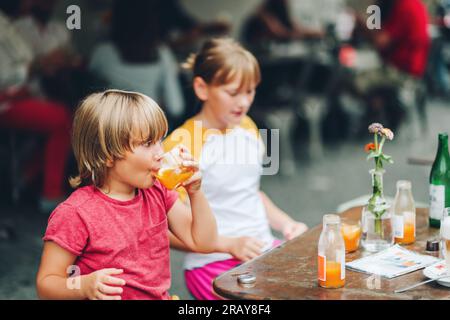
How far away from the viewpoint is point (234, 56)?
8.39 ft

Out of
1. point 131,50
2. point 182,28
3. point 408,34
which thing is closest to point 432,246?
point 131,50

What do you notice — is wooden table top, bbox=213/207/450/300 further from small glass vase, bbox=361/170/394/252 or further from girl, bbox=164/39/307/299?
girl, bbox=164/39/307/299

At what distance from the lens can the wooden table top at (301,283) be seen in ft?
5.63

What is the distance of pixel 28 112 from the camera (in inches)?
182

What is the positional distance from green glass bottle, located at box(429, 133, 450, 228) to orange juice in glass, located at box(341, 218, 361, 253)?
36 centimetres

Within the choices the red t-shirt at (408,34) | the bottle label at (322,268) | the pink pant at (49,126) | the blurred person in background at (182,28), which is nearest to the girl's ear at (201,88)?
the bottle label at (322,268)

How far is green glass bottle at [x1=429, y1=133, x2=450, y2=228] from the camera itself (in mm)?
2305

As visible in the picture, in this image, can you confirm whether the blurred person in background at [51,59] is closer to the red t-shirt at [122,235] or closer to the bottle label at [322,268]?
the red t-shirt at [122,235]

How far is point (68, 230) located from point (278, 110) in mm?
4229

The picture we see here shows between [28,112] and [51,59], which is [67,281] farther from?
[51,59]

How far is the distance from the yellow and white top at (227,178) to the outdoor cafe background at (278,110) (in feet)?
2.76

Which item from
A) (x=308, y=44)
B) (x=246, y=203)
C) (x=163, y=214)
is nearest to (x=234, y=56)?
(x=246, y=203)

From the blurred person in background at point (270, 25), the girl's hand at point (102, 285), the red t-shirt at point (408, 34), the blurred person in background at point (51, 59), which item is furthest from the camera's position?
the blurred person in background at point (270, 25)
